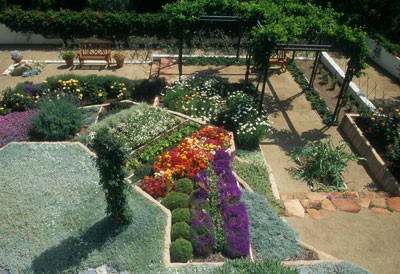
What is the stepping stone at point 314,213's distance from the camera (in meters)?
8.38

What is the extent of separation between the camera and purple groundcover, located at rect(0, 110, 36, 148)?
10125 mm

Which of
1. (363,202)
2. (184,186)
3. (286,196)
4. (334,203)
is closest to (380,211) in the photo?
(363,202)

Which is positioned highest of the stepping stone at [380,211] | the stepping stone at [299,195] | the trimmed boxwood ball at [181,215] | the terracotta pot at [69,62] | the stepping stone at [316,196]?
the terracotta pot at [69,62]

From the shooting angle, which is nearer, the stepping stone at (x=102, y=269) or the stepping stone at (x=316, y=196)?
the stepping stone at (x=102, y=269)

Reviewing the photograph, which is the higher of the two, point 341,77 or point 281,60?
point 281,60

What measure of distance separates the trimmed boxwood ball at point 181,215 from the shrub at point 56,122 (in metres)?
4.53

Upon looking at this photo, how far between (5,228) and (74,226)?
1348mm

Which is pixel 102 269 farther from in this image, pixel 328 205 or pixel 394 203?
pixel 394 203

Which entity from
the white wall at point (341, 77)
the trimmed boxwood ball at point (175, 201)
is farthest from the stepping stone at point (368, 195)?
the trimmed boxwood ball at point (175, 201)

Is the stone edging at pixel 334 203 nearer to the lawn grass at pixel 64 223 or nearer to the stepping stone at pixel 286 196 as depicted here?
the stepping stone at pixel 286 196

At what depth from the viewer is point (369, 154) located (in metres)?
10.3

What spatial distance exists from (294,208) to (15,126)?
7942 millimetres

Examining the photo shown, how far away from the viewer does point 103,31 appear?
16.9 meters

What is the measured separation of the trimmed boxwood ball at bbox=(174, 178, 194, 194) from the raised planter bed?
5.13 m
